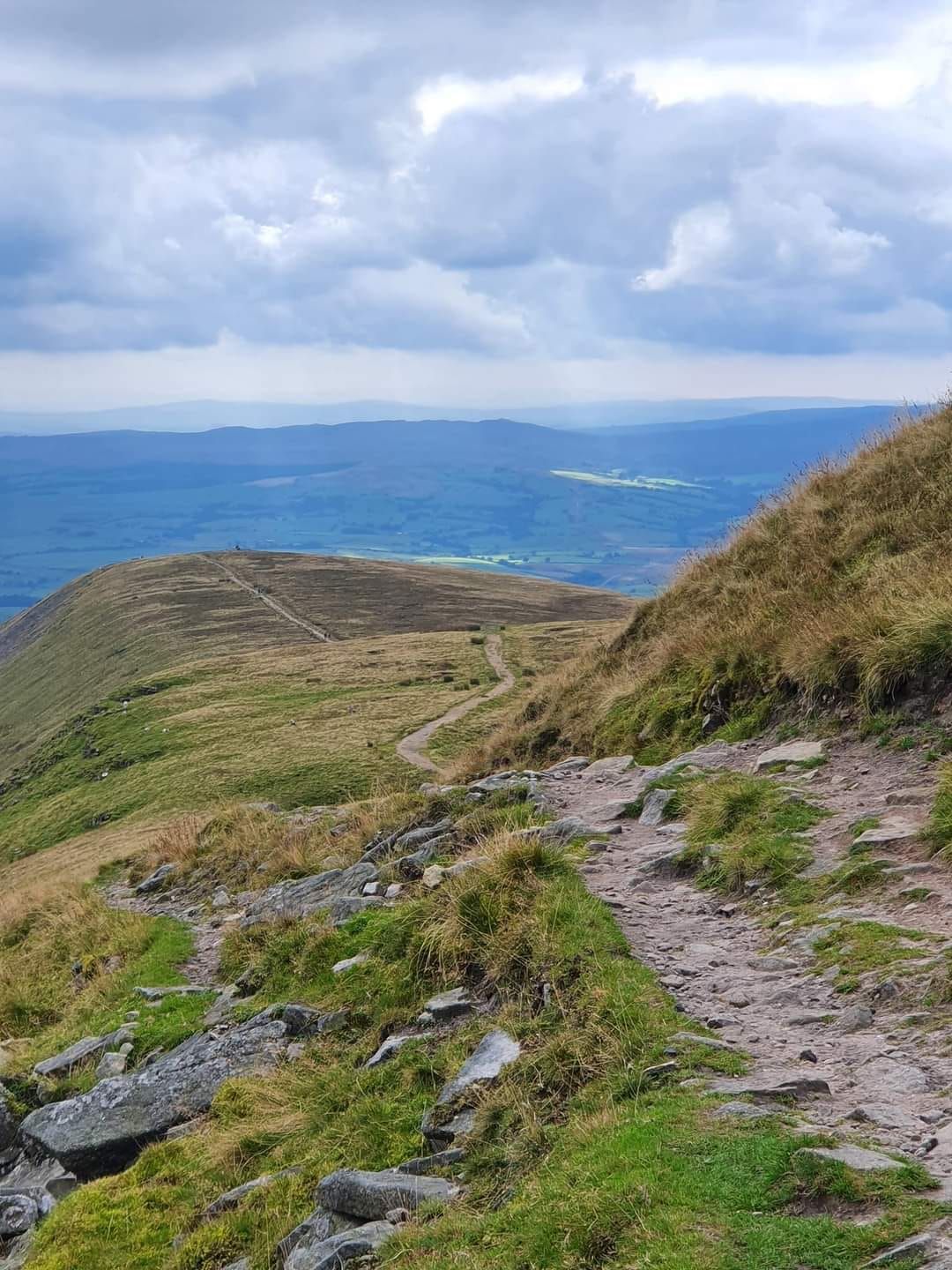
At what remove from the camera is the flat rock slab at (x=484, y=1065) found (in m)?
8.18

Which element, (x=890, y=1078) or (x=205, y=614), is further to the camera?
(x=205, y=614)

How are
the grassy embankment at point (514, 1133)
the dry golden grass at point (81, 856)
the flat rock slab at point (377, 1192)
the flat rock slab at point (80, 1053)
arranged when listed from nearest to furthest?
the grassy embankment at point (514, 1133) < the flat rock slab at point (377, 1192) < the flat rock slab at point (80, 1053) < the dry golden grass at point (81, 856)

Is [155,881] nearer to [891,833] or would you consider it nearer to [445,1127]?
[445,1127]

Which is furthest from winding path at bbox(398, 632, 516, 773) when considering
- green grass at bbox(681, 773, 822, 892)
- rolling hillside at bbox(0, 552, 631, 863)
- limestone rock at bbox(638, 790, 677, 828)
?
green grass at bbox(681, 773, 822, 892)

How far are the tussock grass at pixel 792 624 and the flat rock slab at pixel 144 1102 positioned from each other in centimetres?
827

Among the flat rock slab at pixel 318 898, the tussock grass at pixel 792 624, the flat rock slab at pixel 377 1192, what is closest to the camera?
the flat rock slab at pixel 377 1192

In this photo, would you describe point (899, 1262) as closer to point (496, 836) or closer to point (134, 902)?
point (496, 836)

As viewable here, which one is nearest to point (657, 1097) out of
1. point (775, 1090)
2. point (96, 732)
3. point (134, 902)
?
point (775, 1090)

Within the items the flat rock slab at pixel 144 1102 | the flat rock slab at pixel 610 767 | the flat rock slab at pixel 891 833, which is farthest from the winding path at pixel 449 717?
the flat rock slab at pixel 891 833

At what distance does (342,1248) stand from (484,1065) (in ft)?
6.57

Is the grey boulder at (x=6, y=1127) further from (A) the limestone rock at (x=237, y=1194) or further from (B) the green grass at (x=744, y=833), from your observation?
(B) the green grass at (x=744, y=833)

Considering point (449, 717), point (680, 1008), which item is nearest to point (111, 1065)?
point (680, 1008)

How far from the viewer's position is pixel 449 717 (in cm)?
6169

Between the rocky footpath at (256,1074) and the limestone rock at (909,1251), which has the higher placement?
the limestone rock at (909,1251)
